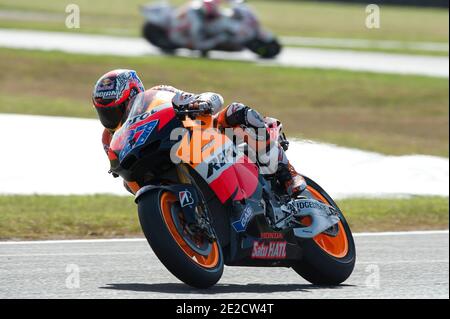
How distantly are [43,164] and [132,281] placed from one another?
7124mm

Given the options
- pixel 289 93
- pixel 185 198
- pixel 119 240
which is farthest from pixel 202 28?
pixel 185 198

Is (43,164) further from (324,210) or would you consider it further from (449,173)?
(324,210)

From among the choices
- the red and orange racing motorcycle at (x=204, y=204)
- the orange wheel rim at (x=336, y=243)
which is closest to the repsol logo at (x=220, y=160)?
the red and orange racing motorcycle at (x=204, y=204)

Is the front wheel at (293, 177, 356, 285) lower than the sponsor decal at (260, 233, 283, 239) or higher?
lower

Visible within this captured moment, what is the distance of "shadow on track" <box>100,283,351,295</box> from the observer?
7.28 metres

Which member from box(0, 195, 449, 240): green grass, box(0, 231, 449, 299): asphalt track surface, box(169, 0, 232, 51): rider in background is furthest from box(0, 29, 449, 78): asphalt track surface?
box(0, 231, 449, 299): asphalt track surface

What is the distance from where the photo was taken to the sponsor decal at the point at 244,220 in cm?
752

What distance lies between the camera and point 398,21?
5384 cm

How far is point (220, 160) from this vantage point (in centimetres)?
746

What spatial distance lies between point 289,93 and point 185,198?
64.3ft

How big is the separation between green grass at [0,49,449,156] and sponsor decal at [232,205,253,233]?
37.8 feet

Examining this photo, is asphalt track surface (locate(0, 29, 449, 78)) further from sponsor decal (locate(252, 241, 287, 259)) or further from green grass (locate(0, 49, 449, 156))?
sponsor decal (locate(252, 241, 287, 259))

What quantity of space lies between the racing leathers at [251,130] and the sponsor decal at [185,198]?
582 millimetres
